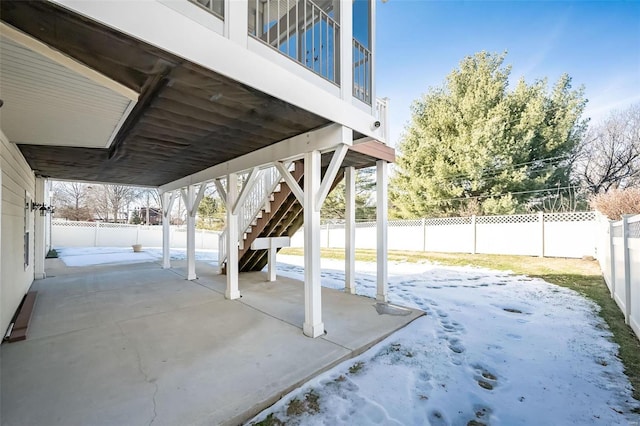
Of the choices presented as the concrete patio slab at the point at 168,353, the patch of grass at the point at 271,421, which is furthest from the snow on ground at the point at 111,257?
the patch of grass at the point at 271,421

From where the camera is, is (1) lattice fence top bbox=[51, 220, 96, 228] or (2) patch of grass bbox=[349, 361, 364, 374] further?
(1) lattice fence top bbox=[51, 220, 96, 228]

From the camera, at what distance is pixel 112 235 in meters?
14.2

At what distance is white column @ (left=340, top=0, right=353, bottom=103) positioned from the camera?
10.0ft

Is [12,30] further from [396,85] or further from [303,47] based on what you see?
[396,85]

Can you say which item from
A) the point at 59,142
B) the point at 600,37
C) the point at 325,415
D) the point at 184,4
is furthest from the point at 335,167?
the point at 600,37

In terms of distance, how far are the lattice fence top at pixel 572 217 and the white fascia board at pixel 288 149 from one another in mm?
9002

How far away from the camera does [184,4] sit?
5.90 ft

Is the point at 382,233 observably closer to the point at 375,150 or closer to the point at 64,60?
the point at 375,150

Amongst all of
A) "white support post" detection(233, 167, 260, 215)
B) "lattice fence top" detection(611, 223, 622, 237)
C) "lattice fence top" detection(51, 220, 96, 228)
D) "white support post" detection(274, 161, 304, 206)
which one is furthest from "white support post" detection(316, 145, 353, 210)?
"lattice fence top" detection(51, 220, 96, 228)

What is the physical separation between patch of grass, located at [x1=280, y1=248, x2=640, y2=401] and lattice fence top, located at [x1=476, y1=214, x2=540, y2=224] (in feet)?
4.18

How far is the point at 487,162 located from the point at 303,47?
1083 centimetres

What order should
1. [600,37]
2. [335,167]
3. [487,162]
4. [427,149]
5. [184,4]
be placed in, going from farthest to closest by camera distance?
[427,149] → [487,162] → [600,37] → [335,167] → [184,4]

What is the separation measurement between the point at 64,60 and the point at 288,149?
2210 millimetres

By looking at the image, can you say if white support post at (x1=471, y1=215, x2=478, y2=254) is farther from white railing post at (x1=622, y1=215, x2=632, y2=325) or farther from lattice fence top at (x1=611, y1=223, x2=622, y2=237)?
white railing post at (x1=622, y1=215, x2=632, y2=325)
